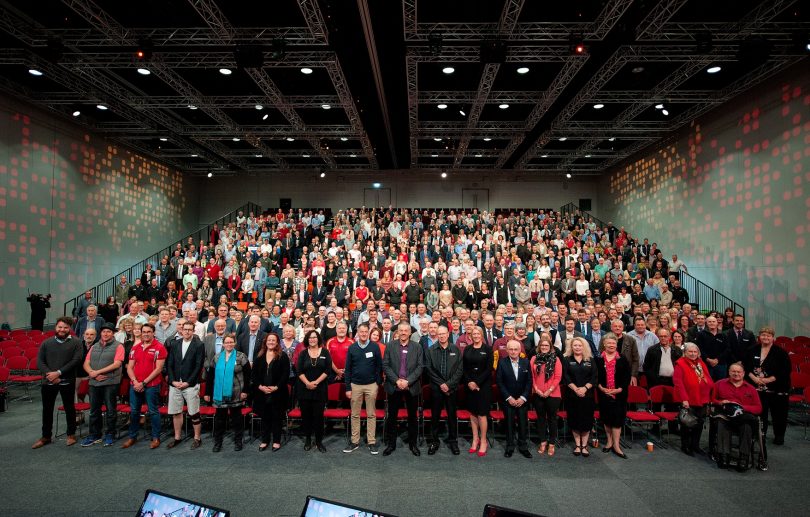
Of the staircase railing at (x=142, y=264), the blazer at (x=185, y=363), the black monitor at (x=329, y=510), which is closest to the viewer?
the black monitor at (x=329, y=510)

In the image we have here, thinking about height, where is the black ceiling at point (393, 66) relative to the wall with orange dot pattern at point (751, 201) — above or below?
above

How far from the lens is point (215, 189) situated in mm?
25703

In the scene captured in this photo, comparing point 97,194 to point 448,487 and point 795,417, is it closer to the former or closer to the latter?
point 448,487

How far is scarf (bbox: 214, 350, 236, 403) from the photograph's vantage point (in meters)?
6.12

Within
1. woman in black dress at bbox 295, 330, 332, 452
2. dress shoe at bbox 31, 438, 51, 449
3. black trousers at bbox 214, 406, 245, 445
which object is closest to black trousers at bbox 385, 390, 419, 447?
woman in black dress at bbox 295, 330, 332, 452

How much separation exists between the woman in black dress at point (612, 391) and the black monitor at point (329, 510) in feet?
16.2

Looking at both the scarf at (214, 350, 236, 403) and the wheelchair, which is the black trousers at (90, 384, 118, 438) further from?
the wheelchair

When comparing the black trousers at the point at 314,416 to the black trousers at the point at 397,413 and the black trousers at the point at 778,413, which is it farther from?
the black trousers at the point at 778,413

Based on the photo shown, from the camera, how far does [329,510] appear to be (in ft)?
7.13

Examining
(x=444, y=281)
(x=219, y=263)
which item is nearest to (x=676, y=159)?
(x=444, y=281)

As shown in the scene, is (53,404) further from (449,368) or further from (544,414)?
(544,414)

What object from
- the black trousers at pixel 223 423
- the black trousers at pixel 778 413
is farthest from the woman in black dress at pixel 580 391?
the black trousers at pixel 223 423

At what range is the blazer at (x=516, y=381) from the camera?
20.4 ft

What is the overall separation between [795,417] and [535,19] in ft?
30.2
